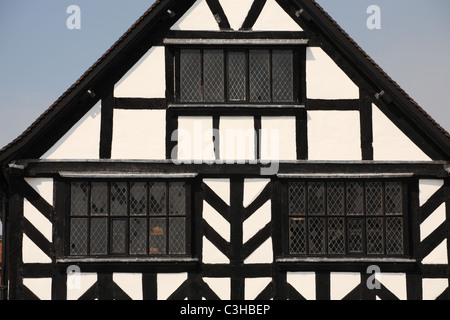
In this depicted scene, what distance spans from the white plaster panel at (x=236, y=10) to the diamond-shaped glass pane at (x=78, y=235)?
5094 mm

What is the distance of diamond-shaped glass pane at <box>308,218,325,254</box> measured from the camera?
1273 cm

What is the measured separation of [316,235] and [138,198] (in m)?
3.66

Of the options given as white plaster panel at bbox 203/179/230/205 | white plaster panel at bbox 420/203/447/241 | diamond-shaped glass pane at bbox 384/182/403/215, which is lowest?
white plaster panel at bbox 420/203/447/241

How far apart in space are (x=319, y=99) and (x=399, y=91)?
1.60 m

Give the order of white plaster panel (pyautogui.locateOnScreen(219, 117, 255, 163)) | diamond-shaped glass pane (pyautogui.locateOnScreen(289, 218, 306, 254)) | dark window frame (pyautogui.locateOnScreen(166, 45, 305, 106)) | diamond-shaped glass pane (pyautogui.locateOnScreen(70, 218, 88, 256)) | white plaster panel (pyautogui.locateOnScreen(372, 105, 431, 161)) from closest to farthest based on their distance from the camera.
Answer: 1. diamond-shaped glass pane (pyautogui.locateOnScreen(70, 218, 88, 256))
2. diamond-shaped glass pane (pyautogui.locateOnScreen(289, 218, 306, 254))
3. white plaster panel (pyautogui.locateOnScreen(219, 117, 255, 163))
4. white plaster panel (pyautogui.locateOnScreen(372, 105, 431, 161))
5. dark window frame (pyautogui.locateOnScreen(166, 45, 305, 106))

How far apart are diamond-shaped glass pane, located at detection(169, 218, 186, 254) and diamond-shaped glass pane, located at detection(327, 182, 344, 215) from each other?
2.96 metres

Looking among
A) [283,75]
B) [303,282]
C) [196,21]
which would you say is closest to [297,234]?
[303,282]

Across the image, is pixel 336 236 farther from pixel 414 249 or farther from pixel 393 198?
pixel 414 249

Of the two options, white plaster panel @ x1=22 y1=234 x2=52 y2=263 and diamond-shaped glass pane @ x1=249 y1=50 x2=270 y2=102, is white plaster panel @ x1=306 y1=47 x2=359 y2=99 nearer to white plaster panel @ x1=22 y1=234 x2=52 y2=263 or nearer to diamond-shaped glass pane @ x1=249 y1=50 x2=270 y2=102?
diamond-shaped glass pane @ x1=249 y1=50 x2=270 y2=102

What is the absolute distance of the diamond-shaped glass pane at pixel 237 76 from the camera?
1309 cm

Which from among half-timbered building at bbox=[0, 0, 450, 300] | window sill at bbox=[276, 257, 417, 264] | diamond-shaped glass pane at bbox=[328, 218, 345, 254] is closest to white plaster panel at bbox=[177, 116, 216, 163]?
half-timbered building at bbox=[0, 0, 450, 300]
